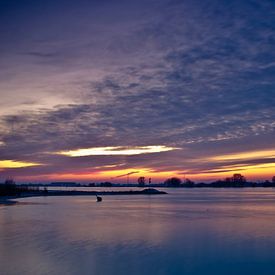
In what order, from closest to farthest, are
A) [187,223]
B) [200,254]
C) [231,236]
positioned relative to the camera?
[200,254], [231,236], [187,223]

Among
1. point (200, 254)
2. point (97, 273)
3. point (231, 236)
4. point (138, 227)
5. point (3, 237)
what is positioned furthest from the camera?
point (138, 227)

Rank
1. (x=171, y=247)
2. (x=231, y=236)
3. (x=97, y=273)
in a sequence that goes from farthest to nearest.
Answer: (x=231, y=236), (x=171, y=247), (x=97, y=273)

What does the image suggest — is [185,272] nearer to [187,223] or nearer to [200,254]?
[200,254]

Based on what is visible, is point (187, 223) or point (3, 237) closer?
point (3, 237)

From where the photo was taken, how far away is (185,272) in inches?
512

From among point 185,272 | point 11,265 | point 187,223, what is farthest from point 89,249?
point 187,223

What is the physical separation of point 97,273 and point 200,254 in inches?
205

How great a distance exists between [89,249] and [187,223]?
1199 centimetres

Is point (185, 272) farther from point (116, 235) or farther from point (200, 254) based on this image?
point (116, 235)

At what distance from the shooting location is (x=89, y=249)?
16375mm

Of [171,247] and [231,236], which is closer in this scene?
[171,247]

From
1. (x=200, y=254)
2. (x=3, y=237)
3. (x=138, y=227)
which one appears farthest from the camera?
(x=138, y=227)

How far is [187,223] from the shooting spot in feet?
88.1

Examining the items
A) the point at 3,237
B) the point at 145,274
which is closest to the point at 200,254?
the point at 145,274
